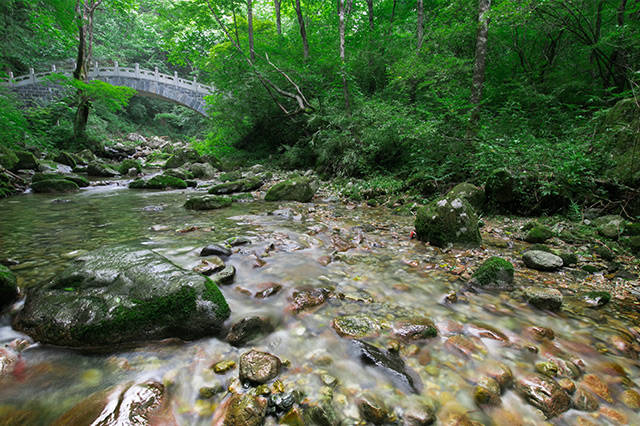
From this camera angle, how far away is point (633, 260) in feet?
11.6

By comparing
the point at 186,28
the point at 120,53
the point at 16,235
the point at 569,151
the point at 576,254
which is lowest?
the point at 16,235

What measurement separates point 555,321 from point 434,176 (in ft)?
16.1

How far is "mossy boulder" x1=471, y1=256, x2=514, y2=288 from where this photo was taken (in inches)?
123

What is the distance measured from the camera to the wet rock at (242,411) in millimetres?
1551

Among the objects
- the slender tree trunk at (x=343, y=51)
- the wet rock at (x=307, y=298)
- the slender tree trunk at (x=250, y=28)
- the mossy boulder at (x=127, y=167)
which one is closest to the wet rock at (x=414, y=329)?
the wet rock at (x=307, y=298)

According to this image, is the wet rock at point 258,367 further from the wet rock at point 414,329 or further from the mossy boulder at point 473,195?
the mossy boulder at point 473,195

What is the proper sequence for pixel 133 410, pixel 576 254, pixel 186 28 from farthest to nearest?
pixel 186 28
pixel 576 254
pixel 133 410

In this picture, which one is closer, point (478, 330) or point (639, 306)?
point (478, 330)

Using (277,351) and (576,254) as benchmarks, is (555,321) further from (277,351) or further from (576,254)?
(277,351)

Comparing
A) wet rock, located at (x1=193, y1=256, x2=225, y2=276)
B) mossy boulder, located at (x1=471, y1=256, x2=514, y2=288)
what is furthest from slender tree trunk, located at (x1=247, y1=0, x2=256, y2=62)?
mossy boulder, located at (x1=471, y1=256, x2=514, y2=288)

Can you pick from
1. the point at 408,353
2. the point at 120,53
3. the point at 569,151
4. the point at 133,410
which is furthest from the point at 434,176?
the point at 120,53

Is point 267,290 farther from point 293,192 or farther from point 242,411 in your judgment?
point 293,192

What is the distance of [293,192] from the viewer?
7.91m

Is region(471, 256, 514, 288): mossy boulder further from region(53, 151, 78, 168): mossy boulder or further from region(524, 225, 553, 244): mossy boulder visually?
region(53, 151, 78, 168): mossy boulder
